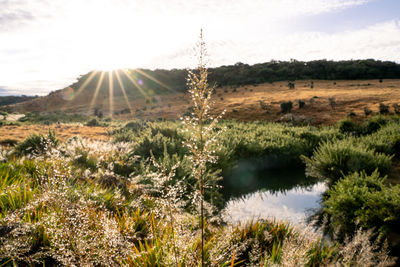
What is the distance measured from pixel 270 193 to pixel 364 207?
3.29 m

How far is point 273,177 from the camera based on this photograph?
9328mm

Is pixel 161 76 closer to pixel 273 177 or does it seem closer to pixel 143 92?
pixel 143 92

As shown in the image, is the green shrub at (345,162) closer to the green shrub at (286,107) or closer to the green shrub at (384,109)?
the green shrub at (384,109)

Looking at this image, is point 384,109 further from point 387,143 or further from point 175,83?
point 175,83

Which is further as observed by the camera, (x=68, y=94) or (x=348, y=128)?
(x=68, y=94)

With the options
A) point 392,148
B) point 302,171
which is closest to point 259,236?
point 302,171

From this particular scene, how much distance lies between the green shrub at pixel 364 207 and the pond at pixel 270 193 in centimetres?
90

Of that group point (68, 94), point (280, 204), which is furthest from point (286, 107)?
point (68, 94)

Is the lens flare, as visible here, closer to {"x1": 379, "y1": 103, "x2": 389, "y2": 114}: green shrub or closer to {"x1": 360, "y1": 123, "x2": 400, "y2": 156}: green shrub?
{"x1": 379, "y1": 103, "x2": 389, "y2": 114}: green shrub

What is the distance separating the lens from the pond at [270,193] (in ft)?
20.4

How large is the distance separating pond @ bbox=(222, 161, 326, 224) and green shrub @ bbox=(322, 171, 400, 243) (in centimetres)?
90

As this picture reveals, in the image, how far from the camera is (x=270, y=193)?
25.6ft

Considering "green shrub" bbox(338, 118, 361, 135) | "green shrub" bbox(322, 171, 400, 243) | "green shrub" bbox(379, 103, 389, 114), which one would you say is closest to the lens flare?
"green shrub" bbox(338, 118, 361, 135)

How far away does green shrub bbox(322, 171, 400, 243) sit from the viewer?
4050mm
